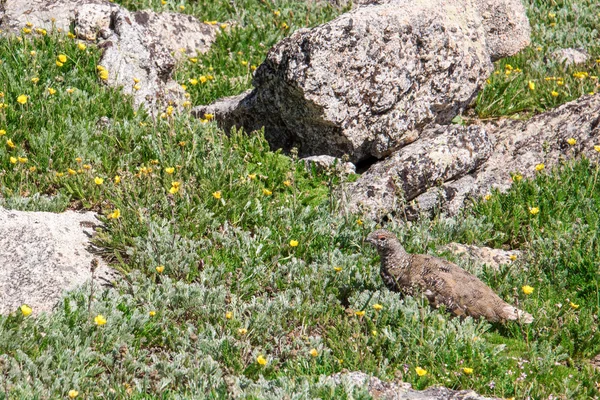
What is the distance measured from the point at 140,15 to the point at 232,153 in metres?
3.80

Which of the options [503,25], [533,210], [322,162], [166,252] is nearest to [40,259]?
[166,252]

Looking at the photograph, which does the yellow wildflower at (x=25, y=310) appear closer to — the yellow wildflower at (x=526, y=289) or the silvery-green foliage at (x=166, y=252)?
the silvery-green foliage at (x=166, y=252)

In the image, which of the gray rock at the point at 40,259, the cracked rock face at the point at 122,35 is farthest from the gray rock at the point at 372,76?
the gray rock at the point at 40,259

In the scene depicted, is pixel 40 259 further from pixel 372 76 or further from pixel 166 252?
pixel 372 76

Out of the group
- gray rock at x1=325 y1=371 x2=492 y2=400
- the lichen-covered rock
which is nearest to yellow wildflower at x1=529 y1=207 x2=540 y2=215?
the lichen-covered rock

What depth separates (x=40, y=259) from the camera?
24.9ft

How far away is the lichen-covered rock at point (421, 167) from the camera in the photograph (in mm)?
9320

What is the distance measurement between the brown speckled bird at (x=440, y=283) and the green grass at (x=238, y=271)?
0.44 ft

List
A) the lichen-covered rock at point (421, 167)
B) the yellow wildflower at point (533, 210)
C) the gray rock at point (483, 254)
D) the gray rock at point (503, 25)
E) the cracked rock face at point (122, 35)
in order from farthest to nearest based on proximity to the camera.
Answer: the gray rock at point (503, 25) → the cracked rock face at point (122, 35) → the lichen-covered rock at point (421, 167) → the yellow wildflower at point (533, 210) → the gray rock at point (483, 254)

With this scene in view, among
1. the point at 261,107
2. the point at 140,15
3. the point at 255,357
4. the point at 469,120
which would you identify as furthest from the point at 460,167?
the point at 140,15

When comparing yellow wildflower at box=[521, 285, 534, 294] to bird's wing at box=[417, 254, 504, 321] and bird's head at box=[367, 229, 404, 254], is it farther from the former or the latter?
bird's head at box=[367, 229, 404, 254]

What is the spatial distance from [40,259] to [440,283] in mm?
3758

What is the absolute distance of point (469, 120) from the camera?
37.6 feet

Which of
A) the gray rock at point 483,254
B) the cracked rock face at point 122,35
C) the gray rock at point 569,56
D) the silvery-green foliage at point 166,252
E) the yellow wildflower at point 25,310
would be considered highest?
the cracked rock face at point 122,35
